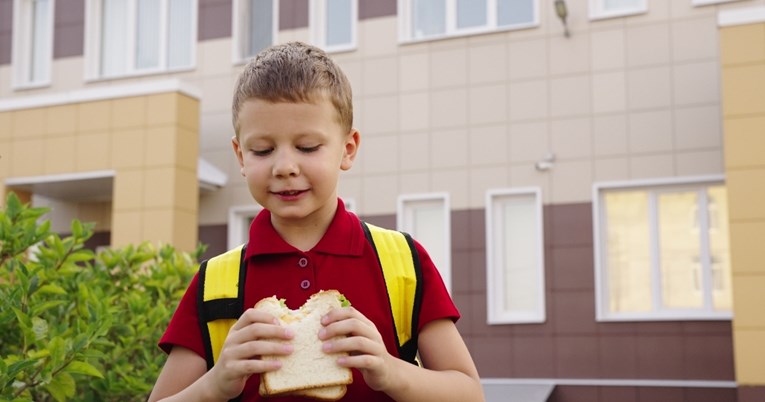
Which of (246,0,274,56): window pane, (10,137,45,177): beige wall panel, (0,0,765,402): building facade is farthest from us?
(246,0,274,56): window pane

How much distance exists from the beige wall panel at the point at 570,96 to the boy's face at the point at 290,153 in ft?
37.0

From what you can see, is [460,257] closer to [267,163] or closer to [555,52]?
[555,52]

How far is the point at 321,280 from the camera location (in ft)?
7.56

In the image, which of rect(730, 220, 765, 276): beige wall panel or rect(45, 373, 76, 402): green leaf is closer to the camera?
rect(45, 373, 76, 402): green leaf

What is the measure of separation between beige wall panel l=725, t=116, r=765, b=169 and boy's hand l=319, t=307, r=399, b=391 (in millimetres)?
9311

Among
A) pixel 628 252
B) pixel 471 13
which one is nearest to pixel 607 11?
pixel 471 13

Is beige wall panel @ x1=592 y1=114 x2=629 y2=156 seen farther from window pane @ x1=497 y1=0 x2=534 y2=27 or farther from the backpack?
the backpack

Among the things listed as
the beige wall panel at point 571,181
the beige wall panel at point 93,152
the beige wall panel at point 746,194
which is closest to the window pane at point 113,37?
the beige wall panel at point 93,152

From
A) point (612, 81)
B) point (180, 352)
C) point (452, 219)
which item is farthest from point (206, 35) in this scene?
point (180, 352)

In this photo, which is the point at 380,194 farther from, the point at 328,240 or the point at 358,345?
the point at 358,345

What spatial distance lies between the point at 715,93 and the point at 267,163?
11178 millimetres

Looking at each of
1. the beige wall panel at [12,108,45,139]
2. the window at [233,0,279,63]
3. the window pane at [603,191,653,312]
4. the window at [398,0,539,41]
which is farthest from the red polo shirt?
the window at [233,0,279,63]

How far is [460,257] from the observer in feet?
44.8

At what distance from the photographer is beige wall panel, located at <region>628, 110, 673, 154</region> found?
12.7 m
